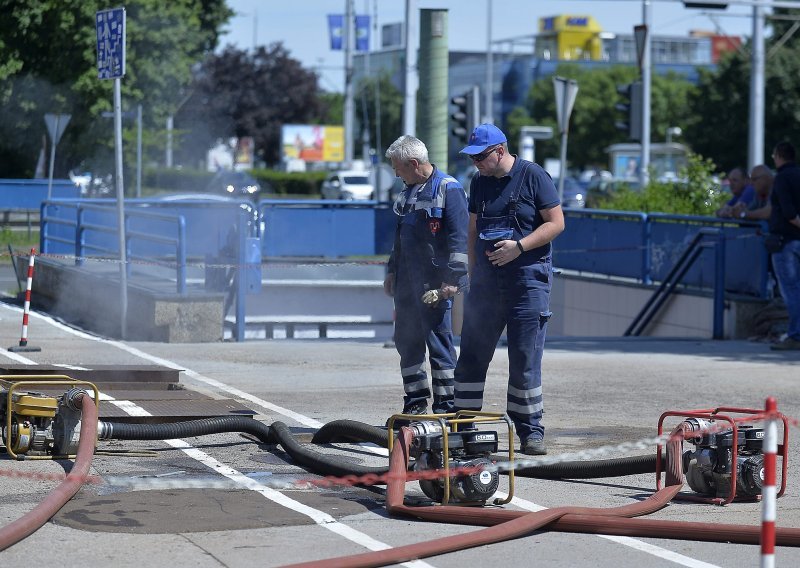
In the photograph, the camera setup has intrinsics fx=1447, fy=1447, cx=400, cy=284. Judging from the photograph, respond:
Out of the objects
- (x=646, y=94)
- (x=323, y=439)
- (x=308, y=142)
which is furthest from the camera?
(x=308, y=142)

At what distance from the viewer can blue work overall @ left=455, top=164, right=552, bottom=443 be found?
795 centimetres

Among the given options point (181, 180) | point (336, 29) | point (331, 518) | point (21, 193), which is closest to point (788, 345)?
point (331, 518)

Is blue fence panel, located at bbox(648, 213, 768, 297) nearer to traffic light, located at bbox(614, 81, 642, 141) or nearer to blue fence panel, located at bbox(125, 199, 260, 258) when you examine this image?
traffic light, located at bbox(614, 81, 642, 141)

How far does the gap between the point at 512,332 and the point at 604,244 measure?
12.0m

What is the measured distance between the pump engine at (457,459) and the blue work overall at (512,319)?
4.21 ft

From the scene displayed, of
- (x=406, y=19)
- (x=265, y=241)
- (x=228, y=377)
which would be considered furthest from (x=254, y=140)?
(x=228, y=377)

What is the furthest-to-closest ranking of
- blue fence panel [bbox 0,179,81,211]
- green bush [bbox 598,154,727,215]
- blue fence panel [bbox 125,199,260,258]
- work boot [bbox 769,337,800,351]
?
blue fence panel [bbox 0,179,81,211]
blue fence panel [bbox 125,199,260,258]
green bush [bbox 598,154,727,215]
work boot [bbox 769,337,800,351]

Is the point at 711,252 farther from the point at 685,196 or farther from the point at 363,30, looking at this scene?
the point at 363,30

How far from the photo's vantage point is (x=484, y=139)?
7.89 m

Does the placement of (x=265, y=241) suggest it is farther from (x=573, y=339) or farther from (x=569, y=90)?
(x=573, y=339)

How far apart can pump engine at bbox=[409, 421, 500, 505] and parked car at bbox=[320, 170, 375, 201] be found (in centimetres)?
5504

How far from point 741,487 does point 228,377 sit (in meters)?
5.50

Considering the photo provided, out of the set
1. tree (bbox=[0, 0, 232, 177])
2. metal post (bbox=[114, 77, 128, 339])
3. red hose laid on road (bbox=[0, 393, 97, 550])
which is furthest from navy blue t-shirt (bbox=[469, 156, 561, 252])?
tree (bbox=[0, 0, 232, 177])

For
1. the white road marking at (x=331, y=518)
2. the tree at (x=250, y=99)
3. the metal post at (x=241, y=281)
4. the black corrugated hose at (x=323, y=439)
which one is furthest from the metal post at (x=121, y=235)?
the tree at (x=250, y=99)
